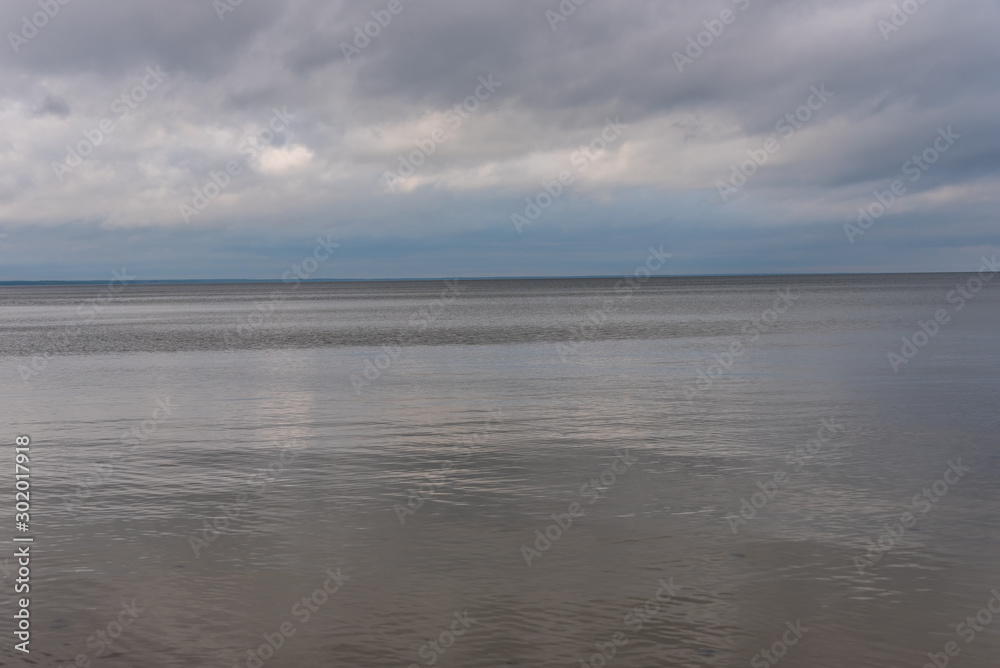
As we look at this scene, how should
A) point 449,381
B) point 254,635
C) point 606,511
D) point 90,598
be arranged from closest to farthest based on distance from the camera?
1. point 254,635
2. point 90,598
3. point 606,511
4. point 449,381

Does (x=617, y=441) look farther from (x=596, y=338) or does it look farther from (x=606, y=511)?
(x=596, y=338)

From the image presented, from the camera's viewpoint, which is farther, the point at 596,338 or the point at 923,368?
the point at 596,338

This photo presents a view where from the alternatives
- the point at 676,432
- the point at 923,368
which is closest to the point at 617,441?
the point at 676,432

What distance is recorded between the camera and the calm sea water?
7734 millimetres

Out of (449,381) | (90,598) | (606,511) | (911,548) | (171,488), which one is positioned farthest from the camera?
(449,381)

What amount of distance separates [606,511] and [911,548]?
354cm

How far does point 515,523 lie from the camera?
1091cm

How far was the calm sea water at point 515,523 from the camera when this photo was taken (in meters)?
7.73

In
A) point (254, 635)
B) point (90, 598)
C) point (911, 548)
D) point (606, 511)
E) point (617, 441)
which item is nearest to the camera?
point (254, 635)

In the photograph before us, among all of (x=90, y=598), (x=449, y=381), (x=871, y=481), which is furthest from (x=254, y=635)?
(x=449, y=381)

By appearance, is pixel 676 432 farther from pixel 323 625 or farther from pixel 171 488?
pixel 323 625

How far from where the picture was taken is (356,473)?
13602mm

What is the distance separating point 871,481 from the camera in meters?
12.9

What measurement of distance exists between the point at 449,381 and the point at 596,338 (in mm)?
19229
